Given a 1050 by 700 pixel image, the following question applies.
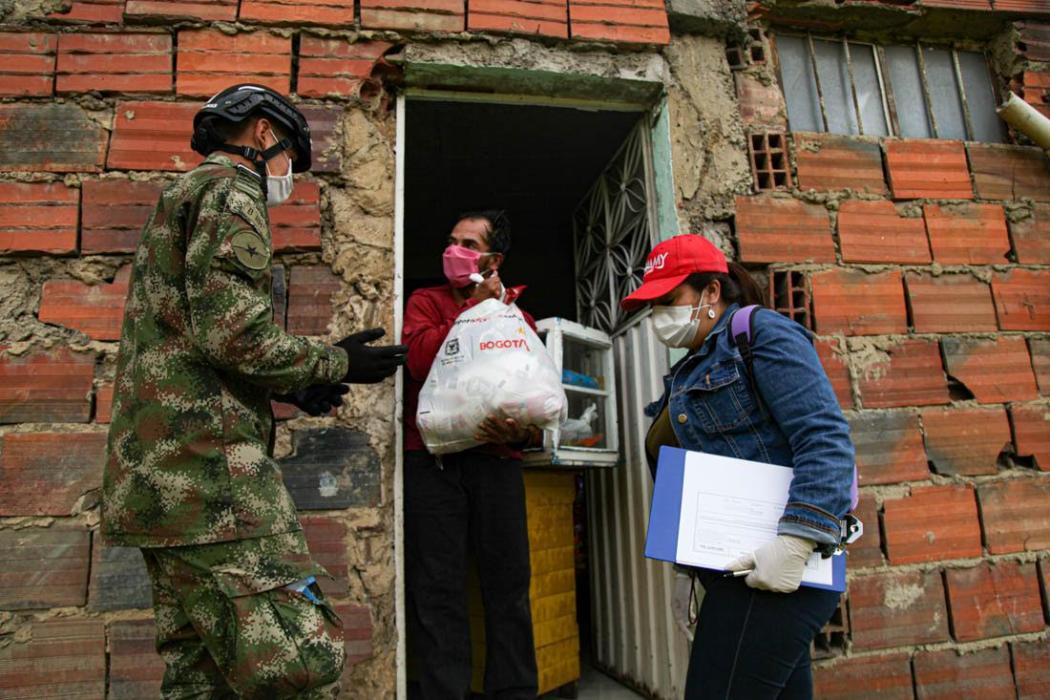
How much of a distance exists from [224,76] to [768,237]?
2169mm

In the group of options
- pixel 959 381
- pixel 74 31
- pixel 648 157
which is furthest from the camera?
pixel 648 157

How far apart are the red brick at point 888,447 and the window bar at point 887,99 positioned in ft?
4.40

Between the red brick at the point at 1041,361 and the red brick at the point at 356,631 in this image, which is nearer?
the red brick at the point at 356,631

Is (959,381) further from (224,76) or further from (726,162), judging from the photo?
(224,76)

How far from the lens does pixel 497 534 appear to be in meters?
2.57

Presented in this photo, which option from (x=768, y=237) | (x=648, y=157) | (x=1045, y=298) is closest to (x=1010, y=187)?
(x=1045, y=298)

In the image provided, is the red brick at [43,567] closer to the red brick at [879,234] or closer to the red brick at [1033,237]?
the red brick at [879,234]

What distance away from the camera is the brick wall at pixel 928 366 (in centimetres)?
274

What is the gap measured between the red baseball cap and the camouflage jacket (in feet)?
3.01

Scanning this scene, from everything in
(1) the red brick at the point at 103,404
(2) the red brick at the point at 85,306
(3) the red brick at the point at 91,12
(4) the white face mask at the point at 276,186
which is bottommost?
(1) the red brick at the point at 103,404

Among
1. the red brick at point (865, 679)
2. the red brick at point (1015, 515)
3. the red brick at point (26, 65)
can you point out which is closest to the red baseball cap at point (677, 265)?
the red brick at point (865, 679)

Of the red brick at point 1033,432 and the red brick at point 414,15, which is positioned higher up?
the red brick at point 414,15

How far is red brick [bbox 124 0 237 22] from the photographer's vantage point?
107 inches

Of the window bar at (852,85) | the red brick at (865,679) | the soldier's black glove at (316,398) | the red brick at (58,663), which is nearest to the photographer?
the soldier's black glove at (316,398)
